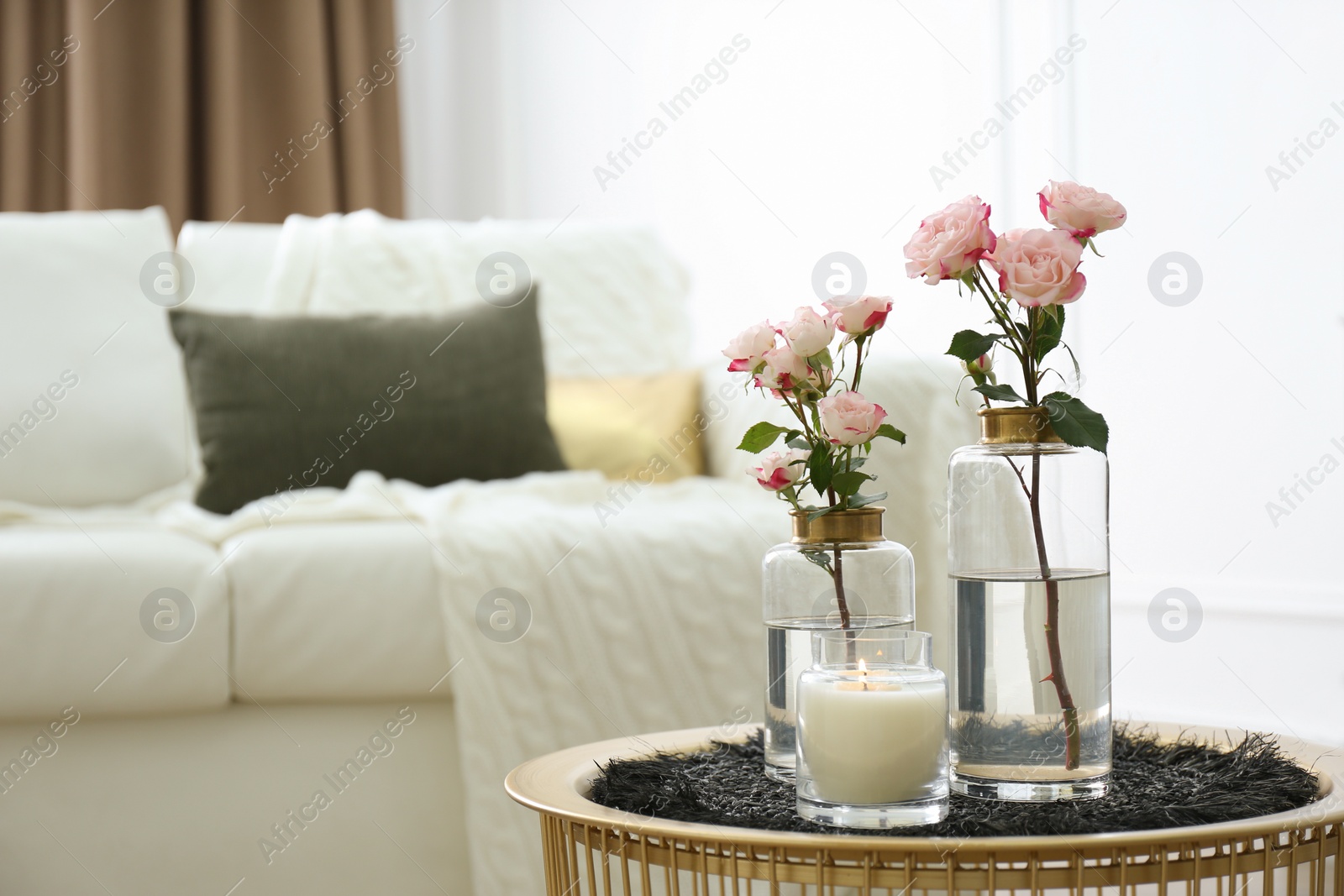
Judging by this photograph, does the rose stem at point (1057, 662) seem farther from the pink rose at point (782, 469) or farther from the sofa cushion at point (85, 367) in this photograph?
the sofa cushion at point (85, 367)

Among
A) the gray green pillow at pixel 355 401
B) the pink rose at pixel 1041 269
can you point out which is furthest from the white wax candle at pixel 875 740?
the gray green pillow at pixel 355 401

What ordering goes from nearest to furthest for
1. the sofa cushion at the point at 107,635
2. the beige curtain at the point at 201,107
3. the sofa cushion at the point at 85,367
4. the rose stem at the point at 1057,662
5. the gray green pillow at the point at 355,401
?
the rose stem at the point at 1057,662, the sofa cushion at the point at 107,635, the gray green pillow at the point at 355,401, the sofa cushion at the point at 85,367, the beige curtain at the point at 201,107

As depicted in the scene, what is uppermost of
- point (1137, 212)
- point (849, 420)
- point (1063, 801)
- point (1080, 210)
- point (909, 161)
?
point (909, 161)

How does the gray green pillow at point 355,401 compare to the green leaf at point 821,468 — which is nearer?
the green leaf at point 821,468

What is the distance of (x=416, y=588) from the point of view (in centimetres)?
141

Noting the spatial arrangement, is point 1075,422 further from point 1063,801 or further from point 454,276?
point 454,276

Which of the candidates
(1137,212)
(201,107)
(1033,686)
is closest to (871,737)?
(1033,686)

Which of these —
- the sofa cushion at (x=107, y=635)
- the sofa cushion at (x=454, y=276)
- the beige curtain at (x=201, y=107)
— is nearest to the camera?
the sofa cushion at (x=107, y=635)

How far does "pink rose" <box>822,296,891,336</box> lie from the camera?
73cm

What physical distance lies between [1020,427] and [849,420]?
0.10 meters

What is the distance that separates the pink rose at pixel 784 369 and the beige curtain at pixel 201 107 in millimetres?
2633

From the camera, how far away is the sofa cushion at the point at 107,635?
4.41 feet

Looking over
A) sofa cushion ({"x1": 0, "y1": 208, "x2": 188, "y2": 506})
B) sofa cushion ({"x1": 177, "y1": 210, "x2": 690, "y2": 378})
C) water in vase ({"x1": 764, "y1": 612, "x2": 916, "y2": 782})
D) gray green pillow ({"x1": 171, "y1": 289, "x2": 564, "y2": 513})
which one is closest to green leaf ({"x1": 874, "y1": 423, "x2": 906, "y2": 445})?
water in vase ({"x1": 764, "y1": 612, "x2": 916, "y2": 782})

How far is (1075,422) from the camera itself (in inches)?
27.2
